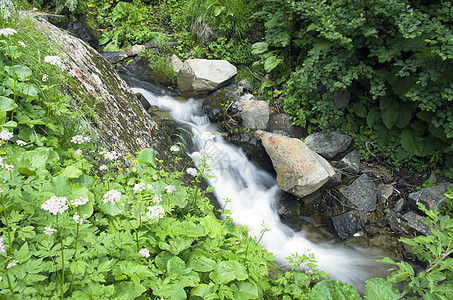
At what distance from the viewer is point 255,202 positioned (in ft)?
15.9

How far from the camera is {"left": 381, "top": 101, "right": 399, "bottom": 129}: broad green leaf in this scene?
4.92 m

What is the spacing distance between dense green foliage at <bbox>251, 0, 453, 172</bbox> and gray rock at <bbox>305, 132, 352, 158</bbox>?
19 centimetres

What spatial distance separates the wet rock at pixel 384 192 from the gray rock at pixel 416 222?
377 mm

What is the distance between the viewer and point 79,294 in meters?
1.33

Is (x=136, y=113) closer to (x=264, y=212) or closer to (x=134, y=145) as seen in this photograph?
(x=134, y=145)

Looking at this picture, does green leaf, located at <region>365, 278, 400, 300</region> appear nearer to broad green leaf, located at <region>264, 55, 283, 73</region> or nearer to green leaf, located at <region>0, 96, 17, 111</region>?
green leaf, located at <region>0, 96, 17, 111</region>

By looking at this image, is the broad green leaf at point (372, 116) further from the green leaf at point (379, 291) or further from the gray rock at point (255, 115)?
the green leaf at point (379, 291)

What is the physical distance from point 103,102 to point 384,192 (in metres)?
4.55

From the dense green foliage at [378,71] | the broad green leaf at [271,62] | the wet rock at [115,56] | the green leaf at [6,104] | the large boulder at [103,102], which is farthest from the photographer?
the wet rock at [115,56]

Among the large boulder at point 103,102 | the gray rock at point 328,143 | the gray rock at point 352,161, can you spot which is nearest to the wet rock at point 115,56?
the large boulder at point 103,102

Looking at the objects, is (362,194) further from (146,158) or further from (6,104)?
(6,104)

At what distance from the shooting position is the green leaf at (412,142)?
4.86 metres

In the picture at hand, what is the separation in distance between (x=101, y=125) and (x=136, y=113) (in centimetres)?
90

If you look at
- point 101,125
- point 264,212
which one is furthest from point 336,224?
point 101,125
